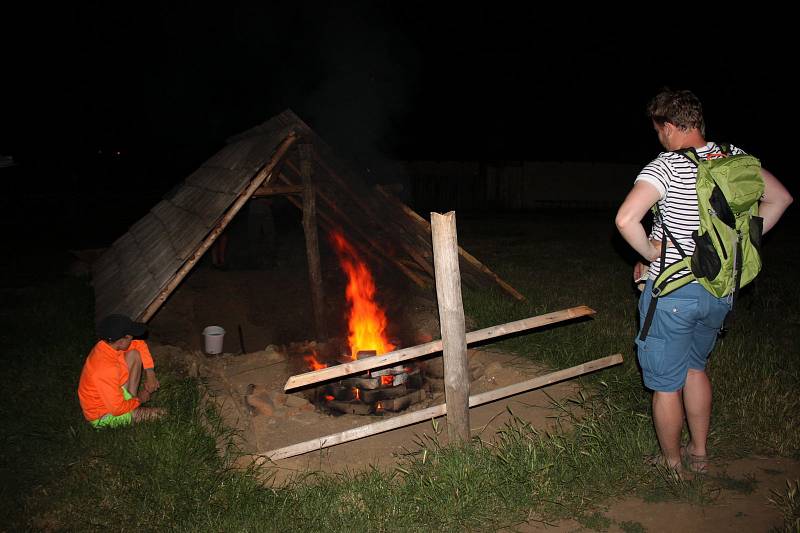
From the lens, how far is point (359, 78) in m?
16.0

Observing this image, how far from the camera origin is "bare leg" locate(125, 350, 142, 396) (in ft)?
14.8

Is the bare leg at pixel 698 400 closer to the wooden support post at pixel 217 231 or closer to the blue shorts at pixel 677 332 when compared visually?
the blue shorts at pixel 677 332

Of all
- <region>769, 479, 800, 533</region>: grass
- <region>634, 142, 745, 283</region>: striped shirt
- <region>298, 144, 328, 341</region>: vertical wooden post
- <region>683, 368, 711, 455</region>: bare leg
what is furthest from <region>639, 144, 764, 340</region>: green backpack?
<region>298, 144, 328, 341</region>: vertical wooden post

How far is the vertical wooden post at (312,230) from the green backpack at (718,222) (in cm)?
402

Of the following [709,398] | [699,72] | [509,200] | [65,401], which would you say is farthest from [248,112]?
[709,398]

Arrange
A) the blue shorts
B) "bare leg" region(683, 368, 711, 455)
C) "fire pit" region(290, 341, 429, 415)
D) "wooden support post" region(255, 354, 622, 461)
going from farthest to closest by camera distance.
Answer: "fire pit" region(290, 341, 429, 415) < "wooden support post" region(255, 354, 622, 461) < "bare leg" region(683, 368, 711, 455) < the blue shorts

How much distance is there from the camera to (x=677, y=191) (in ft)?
9.87

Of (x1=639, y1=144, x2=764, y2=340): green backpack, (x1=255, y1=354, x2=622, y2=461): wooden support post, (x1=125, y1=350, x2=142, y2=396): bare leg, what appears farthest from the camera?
(x1=125, y1=350, x2=142, y2=396): bare leg

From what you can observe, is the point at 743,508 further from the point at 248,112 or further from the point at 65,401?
the point at 248,112

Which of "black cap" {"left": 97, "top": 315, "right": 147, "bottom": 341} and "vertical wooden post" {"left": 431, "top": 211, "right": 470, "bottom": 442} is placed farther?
"black cap" {"left": 97, "top": 315, "right": 147, "bottom": 341}

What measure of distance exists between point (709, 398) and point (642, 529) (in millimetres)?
850

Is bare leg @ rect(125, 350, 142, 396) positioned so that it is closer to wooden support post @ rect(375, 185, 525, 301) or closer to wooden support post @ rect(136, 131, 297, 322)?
wooden support post @ rect(136, 131, 297, 322)

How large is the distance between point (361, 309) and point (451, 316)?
3590 mm

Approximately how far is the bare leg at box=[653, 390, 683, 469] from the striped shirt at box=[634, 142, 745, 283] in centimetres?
70
